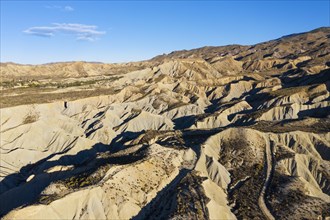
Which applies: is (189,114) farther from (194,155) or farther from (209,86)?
(194,155)

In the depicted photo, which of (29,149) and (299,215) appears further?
(29,149)

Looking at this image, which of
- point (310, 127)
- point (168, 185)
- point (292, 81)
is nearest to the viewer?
point (168, 185)

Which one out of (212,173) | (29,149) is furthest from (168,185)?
(29,149)

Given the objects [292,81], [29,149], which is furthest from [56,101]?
[292,81]

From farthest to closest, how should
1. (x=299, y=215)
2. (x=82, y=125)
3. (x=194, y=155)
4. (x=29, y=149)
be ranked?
(x=82, y=125) → (x=29, y=149) → (x=194, y=155) → (x=299, y=215)

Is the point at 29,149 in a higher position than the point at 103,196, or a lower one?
lower

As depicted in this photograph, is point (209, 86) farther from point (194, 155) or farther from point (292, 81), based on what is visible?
point (194, 155)
